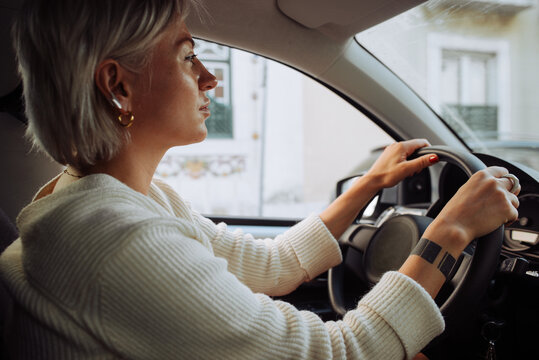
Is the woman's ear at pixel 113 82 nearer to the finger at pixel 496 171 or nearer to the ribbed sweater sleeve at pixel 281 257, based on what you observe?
the ribbed sweater sleeve at pixel 281 257

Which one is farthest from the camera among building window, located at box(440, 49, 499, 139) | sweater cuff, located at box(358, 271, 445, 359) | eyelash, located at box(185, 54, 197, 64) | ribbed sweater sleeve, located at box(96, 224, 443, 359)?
building window, located at box(440, 49, 499, 139)

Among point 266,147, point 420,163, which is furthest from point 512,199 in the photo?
point 266,147

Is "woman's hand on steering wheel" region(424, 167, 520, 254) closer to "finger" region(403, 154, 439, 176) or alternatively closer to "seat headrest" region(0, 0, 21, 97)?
"finger" region(403, 154, 439, 176)

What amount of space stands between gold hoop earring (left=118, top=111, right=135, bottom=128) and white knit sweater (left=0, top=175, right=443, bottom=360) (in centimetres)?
15

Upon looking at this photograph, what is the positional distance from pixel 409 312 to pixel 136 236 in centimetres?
49

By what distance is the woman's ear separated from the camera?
876mm

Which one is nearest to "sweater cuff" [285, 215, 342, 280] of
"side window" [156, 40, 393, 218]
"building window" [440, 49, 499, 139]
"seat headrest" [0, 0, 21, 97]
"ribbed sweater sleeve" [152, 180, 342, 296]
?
"ribbed sweater sleeve" [152, 180, 342, 296]

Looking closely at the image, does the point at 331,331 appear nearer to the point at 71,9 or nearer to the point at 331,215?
the point at 331,215

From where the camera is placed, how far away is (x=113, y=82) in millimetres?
900

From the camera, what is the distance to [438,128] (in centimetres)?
164

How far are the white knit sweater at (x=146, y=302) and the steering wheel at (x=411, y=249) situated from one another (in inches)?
4.8

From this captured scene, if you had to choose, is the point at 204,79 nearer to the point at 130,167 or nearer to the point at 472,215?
the point at 130,167

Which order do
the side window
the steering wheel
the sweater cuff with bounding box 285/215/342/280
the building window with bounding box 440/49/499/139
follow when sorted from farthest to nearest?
the building window with bounding box 440/49/499/139
the side window
the sweater cuff with bounding box 285/215/342/280
the steering wheel

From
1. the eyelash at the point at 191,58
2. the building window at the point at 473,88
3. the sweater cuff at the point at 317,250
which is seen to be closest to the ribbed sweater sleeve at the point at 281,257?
the sweater cuff at the point at 317,250
